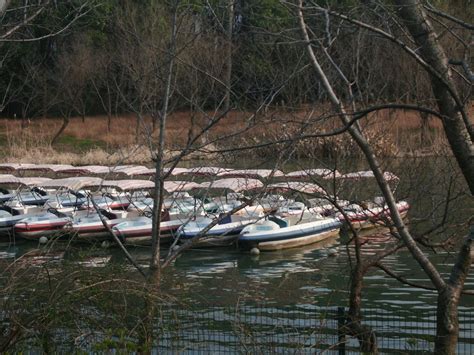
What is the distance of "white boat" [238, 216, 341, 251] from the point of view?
27.2m

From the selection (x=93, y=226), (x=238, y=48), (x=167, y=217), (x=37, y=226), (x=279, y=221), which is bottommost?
(x=37, y=226)

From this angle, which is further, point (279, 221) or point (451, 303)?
point (279, 221)

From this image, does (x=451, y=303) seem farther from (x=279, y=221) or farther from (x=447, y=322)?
(x=279, y=221)

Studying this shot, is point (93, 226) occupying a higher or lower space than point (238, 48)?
lower

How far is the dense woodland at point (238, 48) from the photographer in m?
8.61

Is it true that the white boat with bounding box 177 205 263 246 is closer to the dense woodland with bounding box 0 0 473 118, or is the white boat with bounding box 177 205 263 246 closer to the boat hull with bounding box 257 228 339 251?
the boat hull with bounding box 257 228 339 251

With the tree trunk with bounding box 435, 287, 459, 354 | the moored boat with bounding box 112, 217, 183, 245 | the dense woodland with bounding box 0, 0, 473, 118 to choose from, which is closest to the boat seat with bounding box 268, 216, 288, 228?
the moored boat with bounding box 112, 217, 183, 245

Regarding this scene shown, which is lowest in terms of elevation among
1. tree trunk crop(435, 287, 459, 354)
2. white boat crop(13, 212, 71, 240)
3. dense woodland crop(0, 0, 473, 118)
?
white boat crop(13, 212, 71, 240)

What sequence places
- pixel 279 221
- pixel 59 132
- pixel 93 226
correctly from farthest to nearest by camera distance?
pixel 59 132 → pixel 93 226 → pixel 279 221

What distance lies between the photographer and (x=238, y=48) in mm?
15430

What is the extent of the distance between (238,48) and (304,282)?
27.4 ft

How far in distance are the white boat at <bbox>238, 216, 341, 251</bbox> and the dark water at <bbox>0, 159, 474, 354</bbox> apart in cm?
31

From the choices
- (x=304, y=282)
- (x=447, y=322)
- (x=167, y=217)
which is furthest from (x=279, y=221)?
(x=447, y=322)

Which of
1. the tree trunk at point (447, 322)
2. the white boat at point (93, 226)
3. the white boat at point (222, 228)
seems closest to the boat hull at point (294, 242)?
the white boat at point (222, 228)
